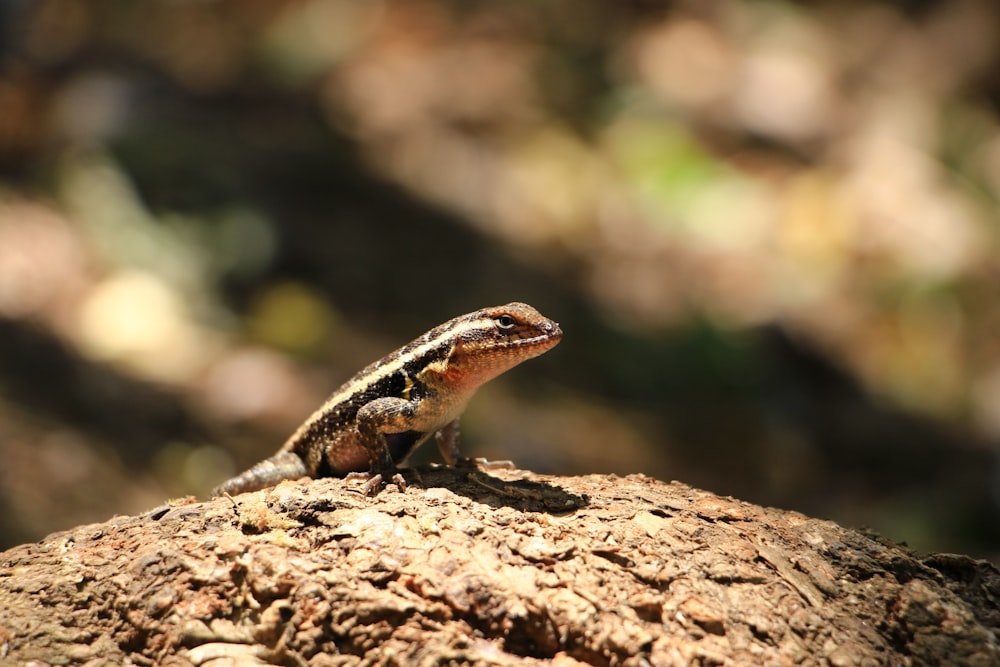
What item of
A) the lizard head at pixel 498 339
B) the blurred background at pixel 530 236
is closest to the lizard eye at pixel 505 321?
the lizard head at pixel 498 339

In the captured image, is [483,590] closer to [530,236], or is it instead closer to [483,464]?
[483,464]

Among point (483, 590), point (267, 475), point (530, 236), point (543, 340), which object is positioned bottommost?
point (483, 590)

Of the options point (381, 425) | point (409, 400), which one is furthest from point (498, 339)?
point (381, 425)

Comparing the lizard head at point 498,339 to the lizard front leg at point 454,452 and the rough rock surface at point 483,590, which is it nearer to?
the lizard front leg at point 454,452

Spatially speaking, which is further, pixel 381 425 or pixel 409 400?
pixel 409 400

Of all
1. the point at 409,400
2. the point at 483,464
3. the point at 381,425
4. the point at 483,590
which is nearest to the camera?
the point at 483,590

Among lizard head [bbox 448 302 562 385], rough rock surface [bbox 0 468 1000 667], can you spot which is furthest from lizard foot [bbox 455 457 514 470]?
rough rock surface [bbox 0 468 1000 667]

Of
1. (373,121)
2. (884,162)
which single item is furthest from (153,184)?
(884,162)
